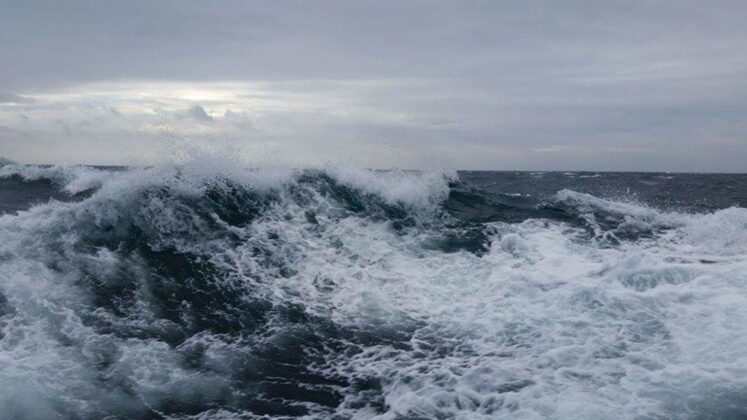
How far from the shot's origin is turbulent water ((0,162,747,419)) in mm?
7184

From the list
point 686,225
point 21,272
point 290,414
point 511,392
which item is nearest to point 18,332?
point 21,272

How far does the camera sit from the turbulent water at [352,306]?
7184mm

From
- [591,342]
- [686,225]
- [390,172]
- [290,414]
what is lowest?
[290,414]

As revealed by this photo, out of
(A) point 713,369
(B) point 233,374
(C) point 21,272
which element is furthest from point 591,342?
(C) point 21,272

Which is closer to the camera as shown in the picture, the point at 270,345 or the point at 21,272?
the point at 270,345

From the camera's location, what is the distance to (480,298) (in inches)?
413

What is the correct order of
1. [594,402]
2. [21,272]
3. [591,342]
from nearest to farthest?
[594,402], [591,342], [21,272]

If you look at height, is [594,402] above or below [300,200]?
below

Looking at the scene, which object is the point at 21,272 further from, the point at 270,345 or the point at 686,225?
the point at 686,225

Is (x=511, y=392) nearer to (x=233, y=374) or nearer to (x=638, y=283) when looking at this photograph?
(x=233, y=374)

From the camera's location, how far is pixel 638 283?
34.0ft

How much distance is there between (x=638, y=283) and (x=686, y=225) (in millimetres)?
6816

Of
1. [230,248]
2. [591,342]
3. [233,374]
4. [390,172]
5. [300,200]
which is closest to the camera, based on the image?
[233,374]

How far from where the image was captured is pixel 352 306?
10414 mm
